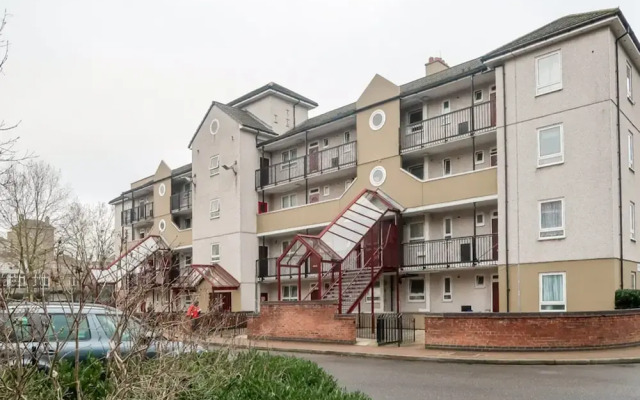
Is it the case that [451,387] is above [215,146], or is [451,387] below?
below

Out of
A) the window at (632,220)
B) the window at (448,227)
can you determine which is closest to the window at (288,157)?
the window at (448,227)

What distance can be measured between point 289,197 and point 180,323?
26.8 m

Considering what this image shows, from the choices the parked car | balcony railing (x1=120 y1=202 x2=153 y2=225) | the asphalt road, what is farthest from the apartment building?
the parked car

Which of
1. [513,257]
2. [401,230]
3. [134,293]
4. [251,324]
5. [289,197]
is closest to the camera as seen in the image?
[134,293]

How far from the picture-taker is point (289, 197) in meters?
33.7

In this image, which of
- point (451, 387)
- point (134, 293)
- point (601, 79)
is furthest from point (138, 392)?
point (601, 79)

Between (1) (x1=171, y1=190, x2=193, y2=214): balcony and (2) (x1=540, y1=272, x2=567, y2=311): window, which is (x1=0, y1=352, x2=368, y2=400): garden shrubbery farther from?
(1) (x1=171, y1=190, x2=193, y2=214): balcony

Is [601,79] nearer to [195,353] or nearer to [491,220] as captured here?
[491,220]

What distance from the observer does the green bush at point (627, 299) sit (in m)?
17.5

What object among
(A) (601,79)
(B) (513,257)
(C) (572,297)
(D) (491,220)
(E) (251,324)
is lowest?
(E) (251,324)

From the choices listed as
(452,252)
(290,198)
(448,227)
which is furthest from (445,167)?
(290,198)

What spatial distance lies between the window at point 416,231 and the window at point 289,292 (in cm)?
866

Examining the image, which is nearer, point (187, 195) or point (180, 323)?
point (180, 323)

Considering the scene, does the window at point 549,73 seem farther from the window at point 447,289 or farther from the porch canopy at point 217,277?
the porch canopy at point 217,277
